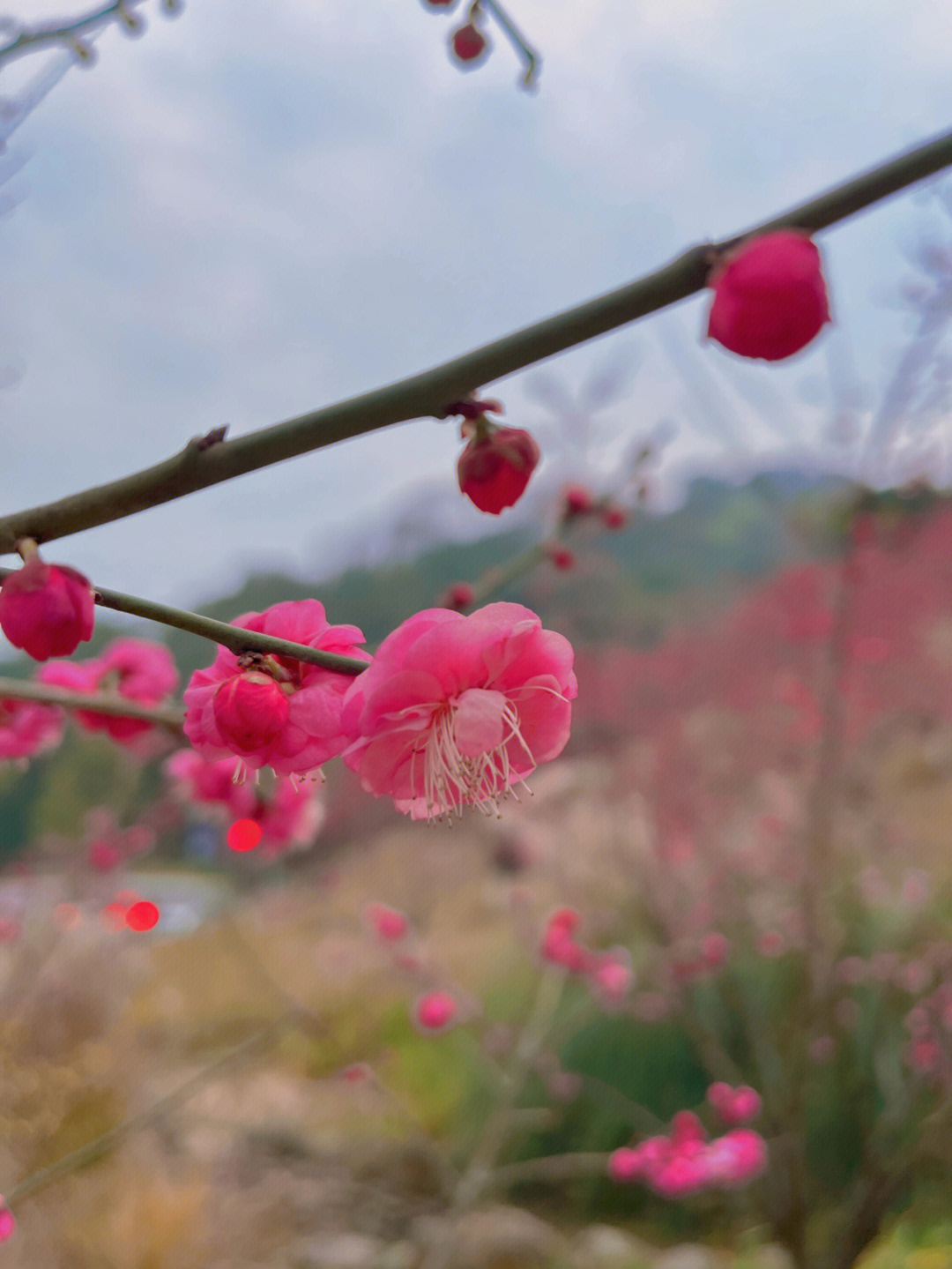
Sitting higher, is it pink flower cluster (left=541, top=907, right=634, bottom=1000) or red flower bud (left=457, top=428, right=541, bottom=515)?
red flower bud (left=457, top=428, right=541, bottom=515)

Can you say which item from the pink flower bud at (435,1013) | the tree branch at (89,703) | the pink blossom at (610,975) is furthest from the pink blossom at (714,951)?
the tree branch at (89,703)

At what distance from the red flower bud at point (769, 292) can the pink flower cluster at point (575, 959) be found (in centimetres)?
139

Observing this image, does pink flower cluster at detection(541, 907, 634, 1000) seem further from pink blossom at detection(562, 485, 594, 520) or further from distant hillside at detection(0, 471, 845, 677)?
pink blossom at detection(562, 485, 594, 520)

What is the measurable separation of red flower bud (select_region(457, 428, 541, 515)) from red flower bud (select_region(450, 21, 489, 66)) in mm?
377

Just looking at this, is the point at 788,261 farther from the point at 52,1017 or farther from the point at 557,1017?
the point at 557,1017

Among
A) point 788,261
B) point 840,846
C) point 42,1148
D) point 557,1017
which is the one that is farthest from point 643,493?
point 557,1017

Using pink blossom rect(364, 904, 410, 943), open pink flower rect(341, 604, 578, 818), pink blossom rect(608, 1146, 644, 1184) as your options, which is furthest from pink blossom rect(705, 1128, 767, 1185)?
open pink flower rect(341, 604, 578, 818)

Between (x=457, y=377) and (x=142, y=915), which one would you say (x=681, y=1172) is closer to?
(x=142, y=915)

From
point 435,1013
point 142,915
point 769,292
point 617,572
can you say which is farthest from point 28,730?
point 617,572

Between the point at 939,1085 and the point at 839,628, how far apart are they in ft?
2.54

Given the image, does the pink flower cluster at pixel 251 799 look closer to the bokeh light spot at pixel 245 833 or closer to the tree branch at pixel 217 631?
the bokeh light spot at pixel 245 833

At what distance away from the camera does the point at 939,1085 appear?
142 cm

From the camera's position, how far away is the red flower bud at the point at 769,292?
0.17 meters

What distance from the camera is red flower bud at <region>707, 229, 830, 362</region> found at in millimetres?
165
